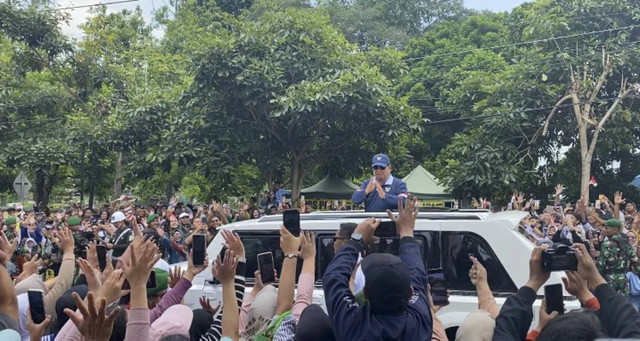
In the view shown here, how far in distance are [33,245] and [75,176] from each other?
1675cm

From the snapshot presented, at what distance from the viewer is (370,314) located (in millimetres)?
2822

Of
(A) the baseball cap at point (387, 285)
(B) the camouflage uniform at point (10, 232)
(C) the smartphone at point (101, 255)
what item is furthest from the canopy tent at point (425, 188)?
(A) the baseball cap at point (387, 285)

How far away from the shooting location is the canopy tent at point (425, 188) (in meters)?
19.7

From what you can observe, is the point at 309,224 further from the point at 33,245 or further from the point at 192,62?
the point at 192,62

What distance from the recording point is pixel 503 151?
1827 cm

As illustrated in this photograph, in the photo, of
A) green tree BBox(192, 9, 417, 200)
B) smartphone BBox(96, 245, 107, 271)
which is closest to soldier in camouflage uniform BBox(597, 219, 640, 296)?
smartphone BBox(96, 245, 107, 271)

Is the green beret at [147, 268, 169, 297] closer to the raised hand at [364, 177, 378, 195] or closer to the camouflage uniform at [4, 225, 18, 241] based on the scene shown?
the raised hand at [364, 177, 378, 195]

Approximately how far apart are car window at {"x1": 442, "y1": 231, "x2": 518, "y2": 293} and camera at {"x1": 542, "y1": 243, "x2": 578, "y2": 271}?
277cm

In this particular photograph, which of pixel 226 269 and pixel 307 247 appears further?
pixel 307 247

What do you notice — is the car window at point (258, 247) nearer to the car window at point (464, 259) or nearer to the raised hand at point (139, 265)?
the car window at point (464, 259)

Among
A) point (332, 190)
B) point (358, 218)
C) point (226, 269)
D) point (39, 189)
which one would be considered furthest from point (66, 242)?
point (39, 189)

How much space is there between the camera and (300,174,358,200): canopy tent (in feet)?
65.3

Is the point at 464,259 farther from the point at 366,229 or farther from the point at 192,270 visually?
the point at 192,270

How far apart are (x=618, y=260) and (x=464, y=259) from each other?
3719 millimetres
